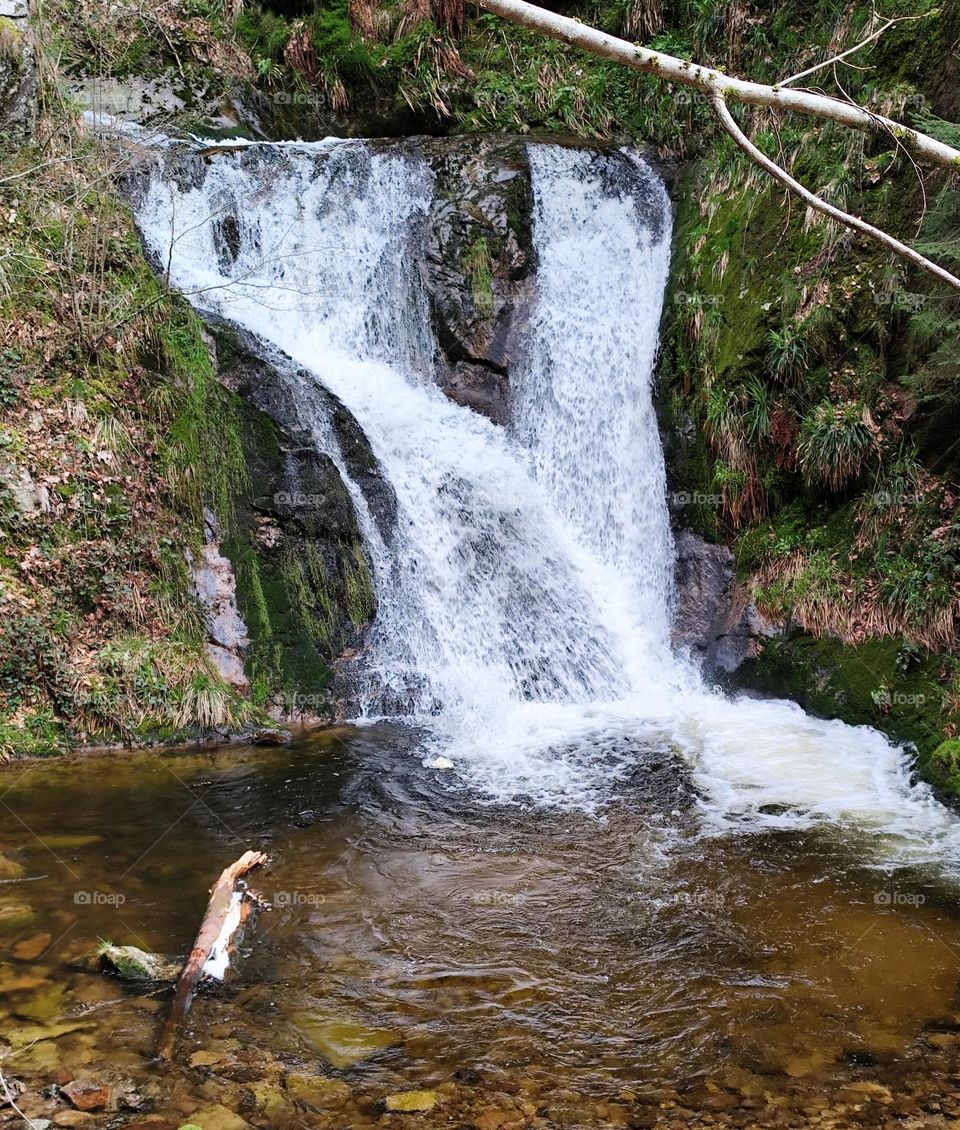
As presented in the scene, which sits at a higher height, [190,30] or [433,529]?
[190,30]

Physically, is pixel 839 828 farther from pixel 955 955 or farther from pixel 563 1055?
pixel 563 1055

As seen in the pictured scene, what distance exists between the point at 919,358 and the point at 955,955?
4.92m

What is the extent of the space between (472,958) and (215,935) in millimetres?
1293

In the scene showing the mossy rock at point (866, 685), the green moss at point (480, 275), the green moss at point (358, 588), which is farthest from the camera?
the green moss at point (480, 275)

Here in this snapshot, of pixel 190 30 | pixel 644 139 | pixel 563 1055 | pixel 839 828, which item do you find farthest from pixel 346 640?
pixel 190 30

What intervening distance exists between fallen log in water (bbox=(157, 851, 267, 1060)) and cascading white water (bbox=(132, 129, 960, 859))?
208cm

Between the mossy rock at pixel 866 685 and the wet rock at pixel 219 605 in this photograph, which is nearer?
the mossy rock at pixel 866 685

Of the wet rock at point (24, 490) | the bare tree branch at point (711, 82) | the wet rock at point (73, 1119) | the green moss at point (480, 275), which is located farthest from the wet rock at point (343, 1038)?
the green moss at point (480, 275)

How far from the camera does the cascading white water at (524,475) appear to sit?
6.98 m

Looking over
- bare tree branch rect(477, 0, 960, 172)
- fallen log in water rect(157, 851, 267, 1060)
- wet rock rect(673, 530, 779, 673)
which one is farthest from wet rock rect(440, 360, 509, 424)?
bare tree branch rect(477, 0, 960, 172)

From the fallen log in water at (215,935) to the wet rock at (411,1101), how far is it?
36.8 inches

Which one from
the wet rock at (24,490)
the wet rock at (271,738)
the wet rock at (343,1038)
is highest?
the wet rock at (24,490)

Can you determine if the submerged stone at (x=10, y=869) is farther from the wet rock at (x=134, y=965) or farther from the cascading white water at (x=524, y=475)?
the cascading white water at (x=524, y=475)

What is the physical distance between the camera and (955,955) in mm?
4270
